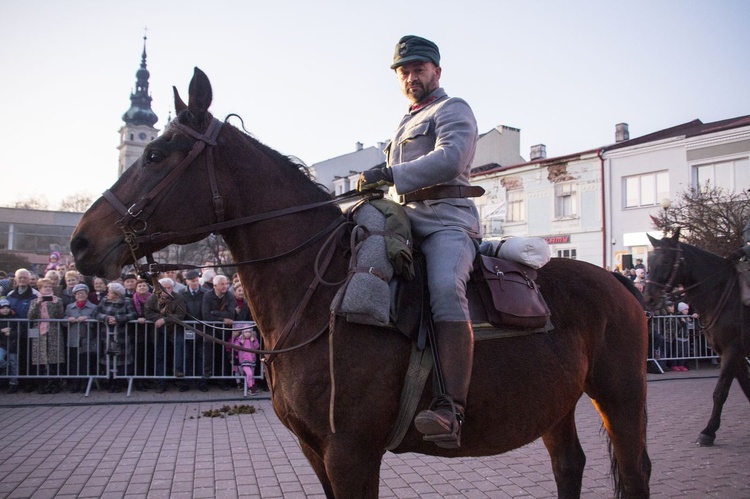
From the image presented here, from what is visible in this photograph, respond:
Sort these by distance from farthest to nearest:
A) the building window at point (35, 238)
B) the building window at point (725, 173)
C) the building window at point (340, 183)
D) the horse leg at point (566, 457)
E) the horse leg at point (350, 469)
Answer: the building window at point (340, 183) < the building window at point (35, 238) < the building window at point (725, 173) < the horse leg at point (566, 457) < the horse leg at point (350, 469)

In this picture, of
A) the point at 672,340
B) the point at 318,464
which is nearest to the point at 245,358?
the point at 318,464

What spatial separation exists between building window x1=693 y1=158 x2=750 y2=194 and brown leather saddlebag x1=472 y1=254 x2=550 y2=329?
23801mm

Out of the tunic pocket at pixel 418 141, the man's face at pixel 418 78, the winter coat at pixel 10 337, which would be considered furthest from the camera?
the winter coat at pixel 10 337

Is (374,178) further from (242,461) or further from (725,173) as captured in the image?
(725,173)

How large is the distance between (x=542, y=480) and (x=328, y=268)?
3.73 metres

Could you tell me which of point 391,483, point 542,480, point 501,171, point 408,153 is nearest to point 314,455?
point 408,153

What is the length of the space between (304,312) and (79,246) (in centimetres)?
113

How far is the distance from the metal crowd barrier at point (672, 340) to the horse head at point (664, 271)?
17.1 ft

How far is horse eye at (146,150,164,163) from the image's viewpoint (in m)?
2.82

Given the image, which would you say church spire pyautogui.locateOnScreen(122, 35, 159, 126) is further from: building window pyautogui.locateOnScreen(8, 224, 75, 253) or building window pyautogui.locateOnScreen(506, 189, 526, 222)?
building window pyautogui.locateOnScreen(506, 189, 526, 222)

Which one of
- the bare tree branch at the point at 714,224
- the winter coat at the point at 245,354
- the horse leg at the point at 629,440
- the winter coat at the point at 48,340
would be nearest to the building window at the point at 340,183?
the bare tree branch at the point at 714,224

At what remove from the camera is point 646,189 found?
2647cm

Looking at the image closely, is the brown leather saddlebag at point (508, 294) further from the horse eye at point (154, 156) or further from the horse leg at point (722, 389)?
the horse leg at point (722, 389)

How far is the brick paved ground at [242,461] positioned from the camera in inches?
200
